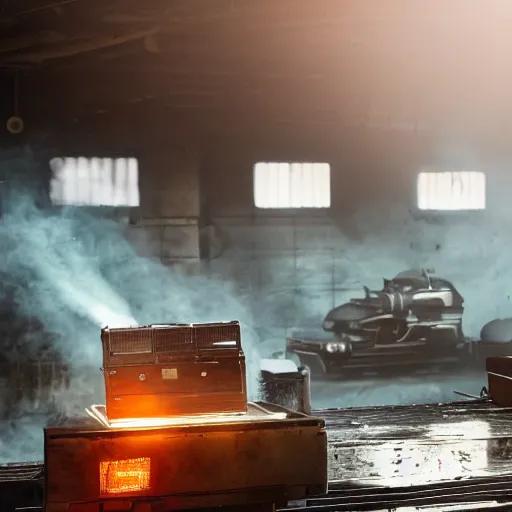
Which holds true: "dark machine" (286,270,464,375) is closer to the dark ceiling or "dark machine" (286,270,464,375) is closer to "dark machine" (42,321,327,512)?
the dark ceiling

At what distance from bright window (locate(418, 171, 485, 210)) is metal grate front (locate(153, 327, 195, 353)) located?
8.46 m

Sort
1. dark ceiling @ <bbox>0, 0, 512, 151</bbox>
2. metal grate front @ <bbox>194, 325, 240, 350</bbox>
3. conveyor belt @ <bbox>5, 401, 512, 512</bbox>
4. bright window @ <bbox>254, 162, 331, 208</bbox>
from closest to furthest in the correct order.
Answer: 1. conveyor belt @ <bbox>5, 401, 512, 512</bbox>
2. metal grate front @ <bbox>194, 325, 240, 350</bbox>
3. dark ceiling @ <bbox>0, 0, 512, 151</bbox>
4. bright window @ <bbox>254, 162, 331, 208</bbox>

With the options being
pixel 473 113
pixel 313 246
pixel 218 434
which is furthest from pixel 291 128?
pixel 218 434

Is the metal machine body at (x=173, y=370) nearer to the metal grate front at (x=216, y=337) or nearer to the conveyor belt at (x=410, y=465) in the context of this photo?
the metal grate front at (x=216, y=337)

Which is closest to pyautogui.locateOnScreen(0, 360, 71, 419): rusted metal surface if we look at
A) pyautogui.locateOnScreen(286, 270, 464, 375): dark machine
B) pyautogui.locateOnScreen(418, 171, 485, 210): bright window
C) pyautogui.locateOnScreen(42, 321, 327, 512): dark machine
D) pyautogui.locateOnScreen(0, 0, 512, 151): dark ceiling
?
pyautogui.locateOnScreen(286, 270, 464, 375): dark machine

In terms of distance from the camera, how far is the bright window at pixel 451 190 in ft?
42.3

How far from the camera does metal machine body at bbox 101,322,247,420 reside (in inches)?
193

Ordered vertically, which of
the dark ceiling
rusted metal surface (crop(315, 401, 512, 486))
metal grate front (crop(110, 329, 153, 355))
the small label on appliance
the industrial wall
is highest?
the dark ceiling

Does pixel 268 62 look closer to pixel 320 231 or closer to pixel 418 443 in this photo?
pixel 320 231

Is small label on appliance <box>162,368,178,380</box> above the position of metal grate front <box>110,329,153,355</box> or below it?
below

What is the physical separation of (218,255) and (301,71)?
10.7ft

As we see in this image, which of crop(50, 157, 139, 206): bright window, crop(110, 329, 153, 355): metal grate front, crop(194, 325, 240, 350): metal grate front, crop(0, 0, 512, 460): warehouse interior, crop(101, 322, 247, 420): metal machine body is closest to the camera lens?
crop(101, 322, 247, 420): metal machine body

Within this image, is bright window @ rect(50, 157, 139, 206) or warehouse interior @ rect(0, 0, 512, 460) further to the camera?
bright window @ rect(50, 157, 139, 206)

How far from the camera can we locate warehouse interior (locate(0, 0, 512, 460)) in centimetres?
1167
